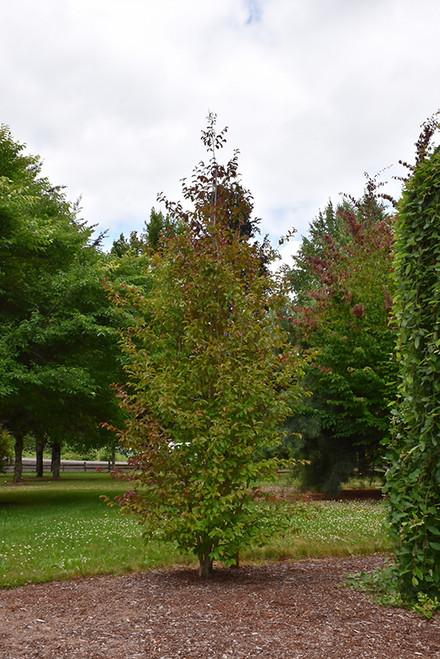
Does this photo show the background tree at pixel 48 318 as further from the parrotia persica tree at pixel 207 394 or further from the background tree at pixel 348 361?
the parrotia persica tree at pixel 207 394

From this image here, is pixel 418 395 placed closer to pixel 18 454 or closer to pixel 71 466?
pixel 18 454

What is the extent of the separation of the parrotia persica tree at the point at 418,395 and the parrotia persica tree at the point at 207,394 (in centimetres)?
116

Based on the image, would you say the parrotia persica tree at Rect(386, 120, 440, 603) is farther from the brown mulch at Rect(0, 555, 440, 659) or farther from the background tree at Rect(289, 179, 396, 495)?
the background tree at Rect(289, 179, 396, 495)

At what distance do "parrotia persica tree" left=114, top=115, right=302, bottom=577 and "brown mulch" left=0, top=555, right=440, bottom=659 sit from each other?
0.57 metres

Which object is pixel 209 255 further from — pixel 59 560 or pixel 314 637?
pixel 59 560

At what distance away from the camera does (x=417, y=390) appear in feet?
15.3

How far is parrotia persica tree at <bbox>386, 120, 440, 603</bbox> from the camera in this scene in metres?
4.44

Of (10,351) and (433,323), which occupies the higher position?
(10,351)

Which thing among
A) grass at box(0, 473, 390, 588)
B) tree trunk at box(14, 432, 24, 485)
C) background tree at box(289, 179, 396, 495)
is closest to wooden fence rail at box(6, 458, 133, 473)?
tree trunk at box(14, 432, 24, 485)

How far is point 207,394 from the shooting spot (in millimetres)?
5668

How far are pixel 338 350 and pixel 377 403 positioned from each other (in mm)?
1716

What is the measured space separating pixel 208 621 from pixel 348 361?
1097 centimetres

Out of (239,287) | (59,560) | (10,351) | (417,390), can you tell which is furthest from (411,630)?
(10,351)

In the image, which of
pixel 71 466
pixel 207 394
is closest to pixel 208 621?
pixel 207 394
